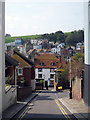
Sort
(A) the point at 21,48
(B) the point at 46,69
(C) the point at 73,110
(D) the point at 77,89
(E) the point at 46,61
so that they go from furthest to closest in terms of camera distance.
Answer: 1. (A) the point at 21,48
2. (E) the point at 46,61
3. (B) the point at 46,69
4. (D) the point at 77,89
5. (C) the point at 73,110

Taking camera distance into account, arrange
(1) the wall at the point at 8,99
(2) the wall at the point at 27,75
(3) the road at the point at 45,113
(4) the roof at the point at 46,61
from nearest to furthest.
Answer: (3) the road at the point at 45,113 < (1) the wall at the point at 8,99 < (2) the wall at the point at 27,75 < (4) the roof at the point at 46,61

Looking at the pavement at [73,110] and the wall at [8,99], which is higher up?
the wall at [8,99]

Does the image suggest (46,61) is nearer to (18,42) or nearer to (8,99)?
(8,99)

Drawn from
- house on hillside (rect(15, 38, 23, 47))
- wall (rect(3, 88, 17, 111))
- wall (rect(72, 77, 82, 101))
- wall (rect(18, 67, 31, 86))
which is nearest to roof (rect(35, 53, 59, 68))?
wall (rect(18, 67, 31, 86))

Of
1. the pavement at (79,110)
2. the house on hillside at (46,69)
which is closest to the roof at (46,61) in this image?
the house on hillside at (46,69)

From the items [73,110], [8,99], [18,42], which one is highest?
[18,42]

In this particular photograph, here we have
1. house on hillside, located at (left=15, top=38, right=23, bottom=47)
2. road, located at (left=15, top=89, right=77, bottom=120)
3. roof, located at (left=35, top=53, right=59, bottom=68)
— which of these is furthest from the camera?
house on hillside, located at (left=15, top=38, right=23, bottom=47)

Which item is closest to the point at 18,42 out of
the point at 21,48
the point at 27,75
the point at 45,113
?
the point at 21,48

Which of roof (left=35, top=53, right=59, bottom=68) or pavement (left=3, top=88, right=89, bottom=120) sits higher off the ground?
roof (left=35, top=53, right=59, bottom=68)

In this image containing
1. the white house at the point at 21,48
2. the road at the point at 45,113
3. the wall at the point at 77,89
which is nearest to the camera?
the road at the point at 45,113

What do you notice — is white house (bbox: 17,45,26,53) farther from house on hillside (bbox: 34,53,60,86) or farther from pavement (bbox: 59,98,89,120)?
pavement (bbox: 59,98,89,120)

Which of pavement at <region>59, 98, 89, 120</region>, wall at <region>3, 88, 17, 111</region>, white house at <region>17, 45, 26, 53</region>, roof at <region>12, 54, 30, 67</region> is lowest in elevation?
pavement at <region>59, 98, 89, 120</region>

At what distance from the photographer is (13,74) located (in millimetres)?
30609

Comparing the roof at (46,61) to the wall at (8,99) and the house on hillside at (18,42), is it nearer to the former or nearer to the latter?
the wall at (8,99)
